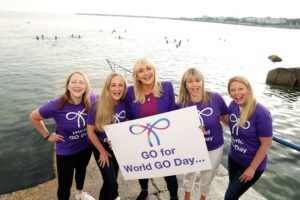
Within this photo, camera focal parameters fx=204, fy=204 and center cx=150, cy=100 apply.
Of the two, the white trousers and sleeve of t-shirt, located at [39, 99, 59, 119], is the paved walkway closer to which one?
the white trousers

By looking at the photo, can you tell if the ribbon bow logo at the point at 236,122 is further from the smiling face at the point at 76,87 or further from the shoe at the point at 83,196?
the shoe at the point at 83,196

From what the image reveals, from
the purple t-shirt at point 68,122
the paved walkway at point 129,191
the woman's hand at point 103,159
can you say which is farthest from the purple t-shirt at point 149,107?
the paved walkway at point 129,191

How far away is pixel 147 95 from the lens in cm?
299

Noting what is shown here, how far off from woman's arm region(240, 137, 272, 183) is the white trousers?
530 millimetres

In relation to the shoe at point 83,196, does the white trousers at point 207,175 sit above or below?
above

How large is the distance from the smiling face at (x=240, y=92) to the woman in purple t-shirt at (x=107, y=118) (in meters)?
1.52

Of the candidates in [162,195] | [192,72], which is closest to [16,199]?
[162,195]

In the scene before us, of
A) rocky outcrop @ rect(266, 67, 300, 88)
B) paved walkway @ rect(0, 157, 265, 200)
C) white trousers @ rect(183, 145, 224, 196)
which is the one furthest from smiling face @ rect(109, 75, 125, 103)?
rocky outcrop @ rect(266, 67, 300, 88)

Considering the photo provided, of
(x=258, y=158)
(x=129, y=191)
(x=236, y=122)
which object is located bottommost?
(x=129, y=191)

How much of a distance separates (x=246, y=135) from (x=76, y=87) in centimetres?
242

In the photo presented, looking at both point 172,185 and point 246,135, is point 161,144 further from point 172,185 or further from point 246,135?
point 246,135

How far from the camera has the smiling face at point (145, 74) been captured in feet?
9.44

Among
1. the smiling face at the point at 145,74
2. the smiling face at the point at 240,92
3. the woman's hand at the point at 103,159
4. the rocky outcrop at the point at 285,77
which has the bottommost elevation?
the rocky outcrop at the point at 285,77

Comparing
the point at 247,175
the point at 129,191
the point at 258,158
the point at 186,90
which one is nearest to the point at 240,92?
the point at 186,90
